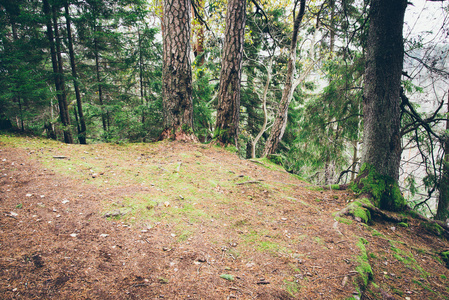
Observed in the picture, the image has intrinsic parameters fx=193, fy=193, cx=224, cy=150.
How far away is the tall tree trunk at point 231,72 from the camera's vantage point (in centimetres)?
530

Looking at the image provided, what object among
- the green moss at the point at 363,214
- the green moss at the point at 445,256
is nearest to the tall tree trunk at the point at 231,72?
the green moss at the point at 363,214

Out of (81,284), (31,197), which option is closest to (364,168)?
(81,284)

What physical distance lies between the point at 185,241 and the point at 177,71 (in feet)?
13.8

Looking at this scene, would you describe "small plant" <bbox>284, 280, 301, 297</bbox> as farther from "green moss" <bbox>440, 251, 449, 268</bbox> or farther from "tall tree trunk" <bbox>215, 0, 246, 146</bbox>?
"tall tree trunk" <bbox>215, 0, 246, 146</bbox>

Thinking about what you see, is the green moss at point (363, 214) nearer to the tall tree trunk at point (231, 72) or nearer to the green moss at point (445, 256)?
the green moss at point (445, 256)

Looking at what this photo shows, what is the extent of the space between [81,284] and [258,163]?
14.7 feet

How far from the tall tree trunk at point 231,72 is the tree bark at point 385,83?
10.1 ft

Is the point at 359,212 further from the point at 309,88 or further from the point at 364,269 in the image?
the point at 309,88

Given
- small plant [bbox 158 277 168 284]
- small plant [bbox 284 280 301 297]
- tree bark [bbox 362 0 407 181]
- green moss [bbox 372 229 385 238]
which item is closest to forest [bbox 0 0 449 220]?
tree bark [bbox 362 0 407 181]

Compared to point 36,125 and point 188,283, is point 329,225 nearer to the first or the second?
point 188,283

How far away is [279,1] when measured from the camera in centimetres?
846

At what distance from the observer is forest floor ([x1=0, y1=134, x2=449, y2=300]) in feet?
4.90

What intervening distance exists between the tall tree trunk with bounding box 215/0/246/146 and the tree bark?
10.1 ft

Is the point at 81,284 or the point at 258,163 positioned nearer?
the point at 81,284
